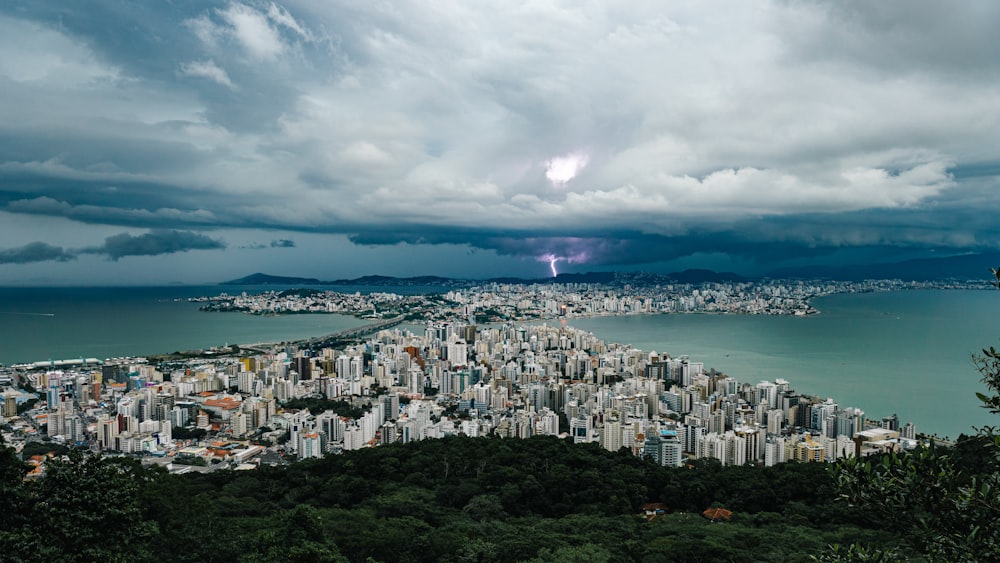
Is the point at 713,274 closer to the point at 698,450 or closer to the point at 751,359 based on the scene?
the point at 751,359

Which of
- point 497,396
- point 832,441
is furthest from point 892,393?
point 497,396

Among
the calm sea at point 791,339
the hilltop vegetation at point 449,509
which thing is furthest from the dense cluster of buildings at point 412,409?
the calm sea at point 791,339

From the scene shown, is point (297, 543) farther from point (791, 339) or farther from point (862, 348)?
point (791, 339)

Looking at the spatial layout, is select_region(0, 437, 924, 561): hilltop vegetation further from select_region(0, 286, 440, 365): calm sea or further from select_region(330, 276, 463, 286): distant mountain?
select_region(330, 276, 463, 286): distant mountain

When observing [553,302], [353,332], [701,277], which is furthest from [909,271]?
[353,332]

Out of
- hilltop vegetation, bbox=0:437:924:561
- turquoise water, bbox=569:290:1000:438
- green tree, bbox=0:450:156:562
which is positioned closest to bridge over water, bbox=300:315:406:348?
turquoise water, bbox=569:290:1000:438
